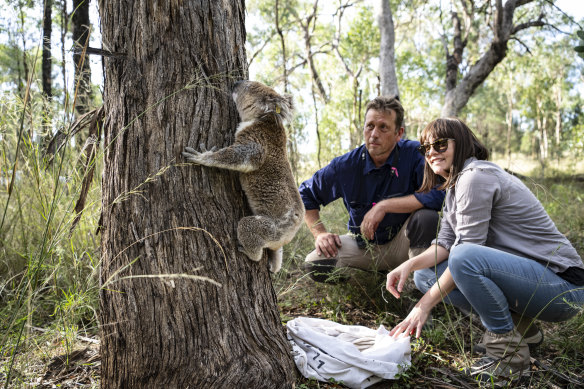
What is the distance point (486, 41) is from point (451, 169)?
2267 centimetres

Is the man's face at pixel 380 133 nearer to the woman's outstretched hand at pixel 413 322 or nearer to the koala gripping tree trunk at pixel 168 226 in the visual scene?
the woman's outstretched hand at pixel 413 322

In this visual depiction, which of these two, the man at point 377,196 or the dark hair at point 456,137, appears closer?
the dark hair at point 456,137

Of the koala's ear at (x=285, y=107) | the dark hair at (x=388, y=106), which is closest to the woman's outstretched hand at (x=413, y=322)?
the koala's ear at (x=285, y=107)

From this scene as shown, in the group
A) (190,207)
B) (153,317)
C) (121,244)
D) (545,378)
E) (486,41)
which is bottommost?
(545,378)

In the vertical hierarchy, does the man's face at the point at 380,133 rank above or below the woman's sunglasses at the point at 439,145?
above

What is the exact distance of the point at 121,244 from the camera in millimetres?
2133

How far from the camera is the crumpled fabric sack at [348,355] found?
2.61m

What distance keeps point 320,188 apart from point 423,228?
3.87 feet

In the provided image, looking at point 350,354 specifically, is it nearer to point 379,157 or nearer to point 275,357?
point 275,357

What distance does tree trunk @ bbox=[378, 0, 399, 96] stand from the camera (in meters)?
9.65

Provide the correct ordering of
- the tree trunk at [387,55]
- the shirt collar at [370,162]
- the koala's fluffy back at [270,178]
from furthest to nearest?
1. the tree trunk at [387,55]
2. the shirt collar at [370,162]
3. the koala's fluffy back at [270,178]

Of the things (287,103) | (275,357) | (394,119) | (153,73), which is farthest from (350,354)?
(394,119)

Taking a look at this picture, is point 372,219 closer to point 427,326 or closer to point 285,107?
point 427,326

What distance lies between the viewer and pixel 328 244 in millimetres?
4141
